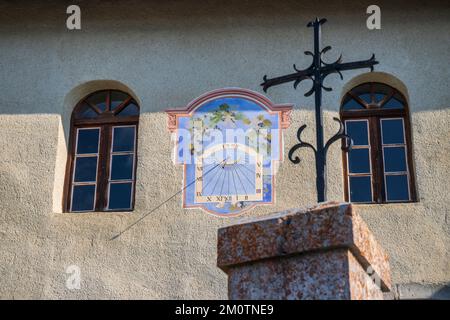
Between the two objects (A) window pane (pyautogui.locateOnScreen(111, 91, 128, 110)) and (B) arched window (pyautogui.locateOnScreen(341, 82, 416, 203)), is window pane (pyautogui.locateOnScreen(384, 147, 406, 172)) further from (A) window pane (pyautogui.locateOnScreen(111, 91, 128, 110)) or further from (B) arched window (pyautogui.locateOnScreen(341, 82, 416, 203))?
(A) window pane (pyautogui.locateOnScreen(111, 91, 128, 110))

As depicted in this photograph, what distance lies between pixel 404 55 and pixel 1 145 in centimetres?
415

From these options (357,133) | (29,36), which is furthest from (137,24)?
(357,133)

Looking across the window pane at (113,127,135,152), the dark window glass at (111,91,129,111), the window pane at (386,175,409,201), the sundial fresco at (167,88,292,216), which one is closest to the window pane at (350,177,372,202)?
the window pane at (386,175,409,201)

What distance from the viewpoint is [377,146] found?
30.1ft

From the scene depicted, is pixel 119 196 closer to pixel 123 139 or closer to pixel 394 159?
pixel 123 139

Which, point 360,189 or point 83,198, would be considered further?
point 83,198

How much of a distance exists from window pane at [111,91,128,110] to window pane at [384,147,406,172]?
2.75 metres

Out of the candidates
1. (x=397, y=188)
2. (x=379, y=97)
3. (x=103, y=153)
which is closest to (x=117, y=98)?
(x=103, y=153)

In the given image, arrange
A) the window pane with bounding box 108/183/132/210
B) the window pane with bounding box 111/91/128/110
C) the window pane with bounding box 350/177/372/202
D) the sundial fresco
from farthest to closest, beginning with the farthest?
the window pane with bounding box 111/91/128/110, the window pane with bounding box 108/183/132/210, the window pane with bounding box 350/177/372/202, the sundial fresco

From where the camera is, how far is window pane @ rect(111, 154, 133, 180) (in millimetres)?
9383

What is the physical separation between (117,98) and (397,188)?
303 cm

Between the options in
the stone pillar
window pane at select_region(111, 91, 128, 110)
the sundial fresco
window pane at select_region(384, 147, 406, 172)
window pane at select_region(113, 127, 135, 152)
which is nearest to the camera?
the stone pillar

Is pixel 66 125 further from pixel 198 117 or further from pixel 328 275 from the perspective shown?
pixel 328 275

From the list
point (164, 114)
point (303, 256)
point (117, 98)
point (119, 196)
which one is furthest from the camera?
point (117, 98)
